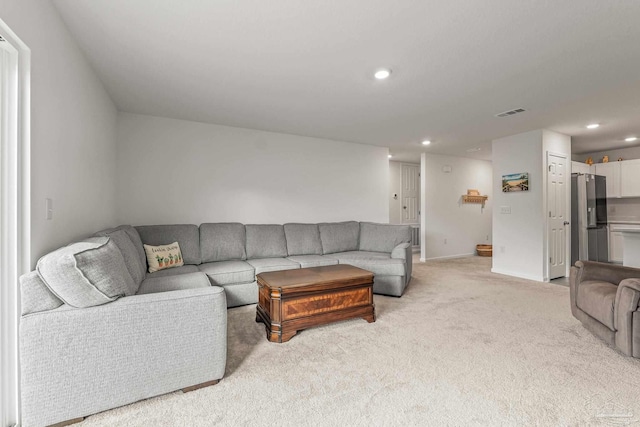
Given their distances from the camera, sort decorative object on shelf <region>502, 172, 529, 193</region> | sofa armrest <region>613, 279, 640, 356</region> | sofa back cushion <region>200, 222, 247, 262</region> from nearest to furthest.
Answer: sofa armrest <region>613, 279, 640, 356</region>
sofa back cushion <region>200, 222, 247, 262</region>
decorative object on shelf <region>502, 172, 529, 193</region>

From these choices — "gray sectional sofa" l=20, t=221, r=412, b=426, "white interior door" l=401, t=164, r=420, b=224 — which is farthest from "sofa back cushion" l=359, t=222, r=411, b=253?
"gray sectional sofa" l=20, t=221, r=412, b=426

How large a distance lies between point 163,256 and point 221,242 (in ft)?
2.35

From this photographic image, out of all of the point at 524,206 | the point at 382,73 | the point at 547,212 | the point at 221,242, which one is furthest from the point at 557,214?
the point at 221,242

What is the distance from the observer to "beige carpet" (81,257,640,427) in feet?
4.87

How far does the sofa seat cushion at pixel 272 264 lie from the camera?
3.28 m

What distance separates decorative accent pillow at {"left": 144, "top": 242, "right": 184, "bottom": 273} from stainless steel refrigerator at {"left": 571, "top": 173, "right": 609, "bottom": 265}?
5.96 m

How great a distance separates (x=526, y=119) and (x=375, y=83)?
96.9 inches

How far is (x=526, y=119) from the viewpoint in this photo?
381 cm

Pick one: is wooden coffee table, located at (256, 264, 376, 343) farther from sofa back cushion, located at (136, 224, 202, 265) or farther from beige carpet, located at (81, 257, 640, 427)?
sofa back cushion, located at (136, 224, 202, 265)

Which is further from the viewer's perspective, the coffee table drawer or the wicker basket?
the wicker basket

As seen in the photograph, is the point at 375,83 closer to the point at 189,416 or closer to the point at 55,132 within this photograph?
the point at 55,132

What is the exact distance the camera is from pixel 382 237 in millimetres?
4469

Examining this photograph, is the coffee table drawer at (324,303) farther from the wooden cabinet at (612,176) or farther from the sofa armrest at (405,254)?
the wooden cabinet at (612,176)

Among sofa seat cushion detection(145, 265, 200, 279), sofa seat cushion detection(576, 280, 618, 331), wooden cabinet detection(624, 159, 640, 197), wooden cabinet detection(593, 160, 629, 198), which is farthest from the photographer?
wooden cabinet detection(593, 160, 629, 198)
